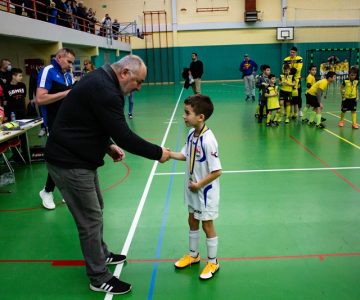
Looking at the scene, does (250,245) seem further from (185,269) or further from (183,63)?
(183,63)

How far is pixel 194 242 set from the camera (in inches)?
140

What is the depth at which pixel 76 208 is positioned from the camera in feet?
9.94

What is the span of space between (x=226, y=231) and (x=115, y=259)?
1.35m

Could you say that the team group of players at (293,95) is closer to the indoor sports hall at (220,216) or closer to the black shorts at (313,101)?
the black shorts at (313,101)

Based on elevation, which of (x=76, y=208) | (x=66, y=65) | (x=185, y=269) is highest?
(x=66, y=65)

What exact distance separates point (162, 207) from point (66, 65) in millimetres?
2272

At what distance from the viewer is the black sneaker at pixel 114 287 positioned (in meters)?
3.21

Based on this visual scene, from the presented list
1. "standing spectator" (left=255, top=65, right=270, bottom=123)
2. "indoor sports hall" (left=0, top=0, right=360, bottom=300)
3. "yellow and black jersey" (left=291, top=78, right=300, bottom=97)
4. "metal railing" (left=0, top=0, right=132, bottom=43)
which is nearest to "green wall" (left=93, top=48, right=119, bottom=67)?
"metal railing" (left=0, top=0, right=132, bottom=43)

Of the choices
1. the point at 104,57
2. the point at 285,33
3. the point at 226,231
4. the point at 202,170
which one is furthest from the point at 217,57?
the point at 202,170

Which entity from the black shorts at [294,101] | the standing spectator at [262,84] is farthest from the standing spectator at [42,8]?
the black shorts at [294,101]

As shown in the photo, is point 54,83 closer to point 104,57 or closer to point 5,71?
point 5,71

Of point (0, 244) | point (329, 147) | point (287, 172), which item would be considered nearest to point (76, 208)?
point (0, 244)

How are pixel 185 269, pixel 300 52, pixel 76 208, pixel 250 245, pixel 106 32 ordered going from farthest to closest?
1. pixel 300 52
2. pixel 106 32
3. pixel 250 245
4. pixel 185 269
5. pixel 76 208

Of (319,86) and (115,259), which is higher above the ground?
(319,86)
